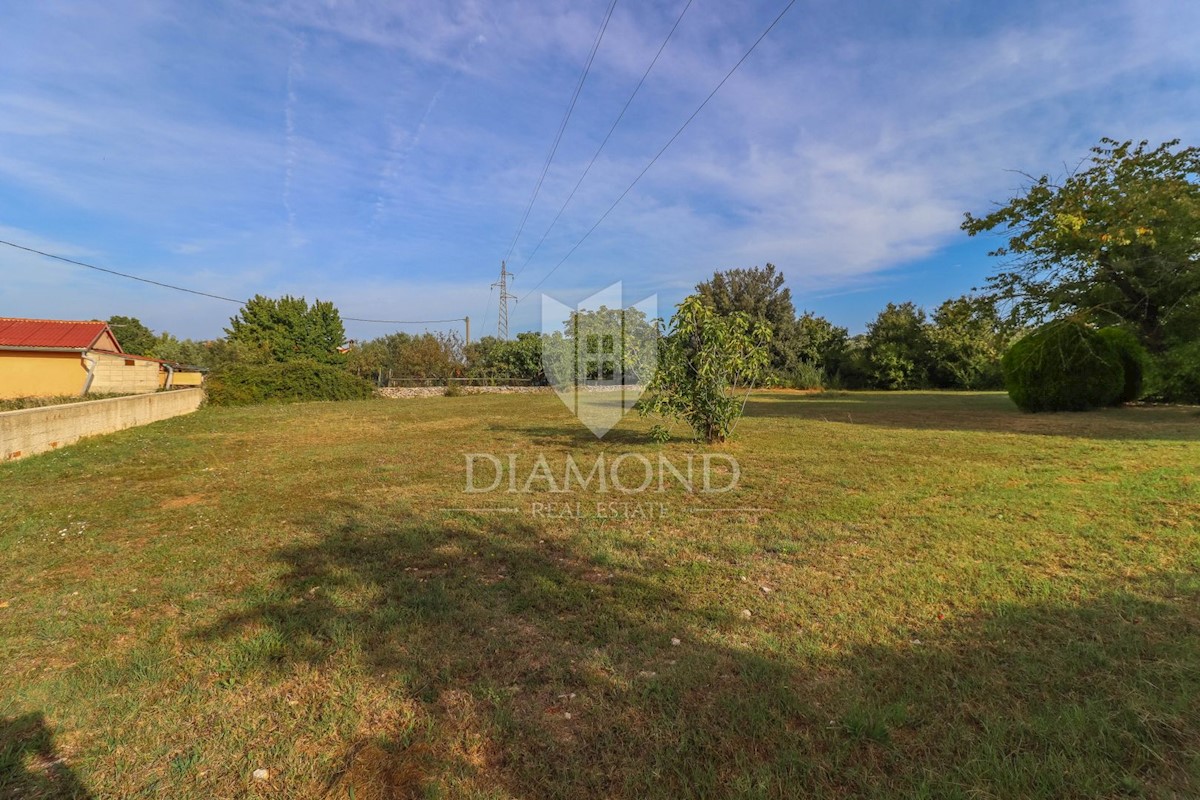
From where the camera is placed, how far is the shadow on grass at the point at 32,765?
1634 mm

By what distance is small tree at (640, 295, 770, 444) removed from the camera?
7863mm

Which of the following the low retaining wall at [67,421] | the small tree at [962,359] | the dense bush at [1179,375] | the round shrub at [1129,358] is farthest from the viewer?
the small tree at [962,359]

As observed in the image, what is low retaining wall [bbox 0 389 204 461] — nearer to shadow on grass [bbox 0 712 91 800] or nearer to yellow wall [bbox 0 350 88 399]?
yellow wall [bbox 0 350 88 399]

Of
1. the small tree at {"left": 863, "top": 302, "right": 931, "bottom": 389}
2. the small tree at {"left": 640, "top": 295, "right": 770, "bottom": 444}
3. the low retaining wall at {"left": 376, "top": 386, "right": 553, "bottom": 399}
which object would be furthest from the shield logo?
the small tree at {"left": 863, "top": 302, "right": 931, "bottom": 389}

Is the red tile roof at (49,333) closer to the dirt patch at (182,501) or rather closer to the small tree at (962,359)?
the dirt patch at (182,501)

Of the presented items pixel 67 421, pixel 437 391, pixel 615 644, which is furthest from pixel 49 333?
pixel 615 644

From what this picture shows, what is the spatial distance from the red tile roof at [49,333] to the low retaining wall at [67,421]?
15.6ft

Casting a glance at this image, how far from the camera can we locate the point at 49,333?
17078 mm

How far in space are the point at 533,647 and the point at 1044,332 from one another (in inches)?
617

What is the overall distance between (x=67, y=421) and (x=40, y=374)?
9.42 meters

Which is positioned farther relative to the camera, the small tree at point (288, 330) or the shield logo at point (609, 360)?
the small tree at point (288, 330)

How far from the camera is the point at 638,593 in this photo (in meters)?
3.05

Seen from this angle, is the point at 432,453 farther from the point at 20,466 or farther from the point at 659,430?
the point at 20,466

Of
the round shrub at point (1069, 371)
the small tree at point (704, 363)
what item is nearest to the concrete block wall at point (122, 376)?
the small tree at point (704, 363)
